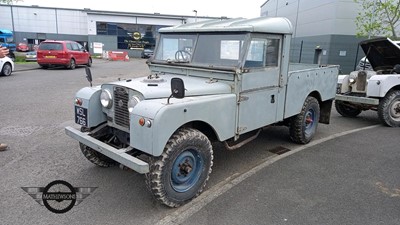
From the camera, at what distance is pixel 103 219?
11.2ft

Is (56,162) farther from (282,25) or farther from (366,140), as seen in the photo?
(366,140)

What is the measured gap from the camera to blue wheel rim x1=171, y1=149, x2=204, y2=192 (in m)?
3.65

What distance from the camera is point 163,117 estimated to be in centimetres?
321

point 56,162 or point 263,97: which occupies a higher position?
point 263,97

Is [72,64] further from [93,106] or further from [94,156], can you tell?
[93,106]

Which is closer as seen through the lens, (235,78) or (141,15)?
(235,78)

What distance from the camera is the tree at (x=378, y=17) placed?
1397cm

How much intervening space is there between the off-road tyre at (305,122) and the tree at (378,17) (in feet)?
34.2

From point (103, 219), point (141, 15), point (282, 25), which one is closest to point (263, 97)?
point (282, 25)

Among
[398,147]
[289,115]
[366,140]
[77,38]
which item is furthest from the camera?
[77,38]

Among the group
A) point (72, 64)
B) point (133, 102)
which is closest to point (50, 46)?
point (72, 64)

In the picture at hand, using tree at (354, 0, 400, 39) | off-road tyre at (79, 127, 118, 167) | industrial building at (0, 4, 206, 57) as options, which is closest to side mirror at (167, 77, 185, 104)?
off-road tyre at (79, 127, 118, 167)

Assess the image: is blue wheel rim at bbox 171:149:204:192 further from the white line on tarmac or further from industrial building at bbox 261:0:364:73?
industrial building at bbox 261:0:364:73

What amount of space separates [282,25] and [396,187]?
282cm
